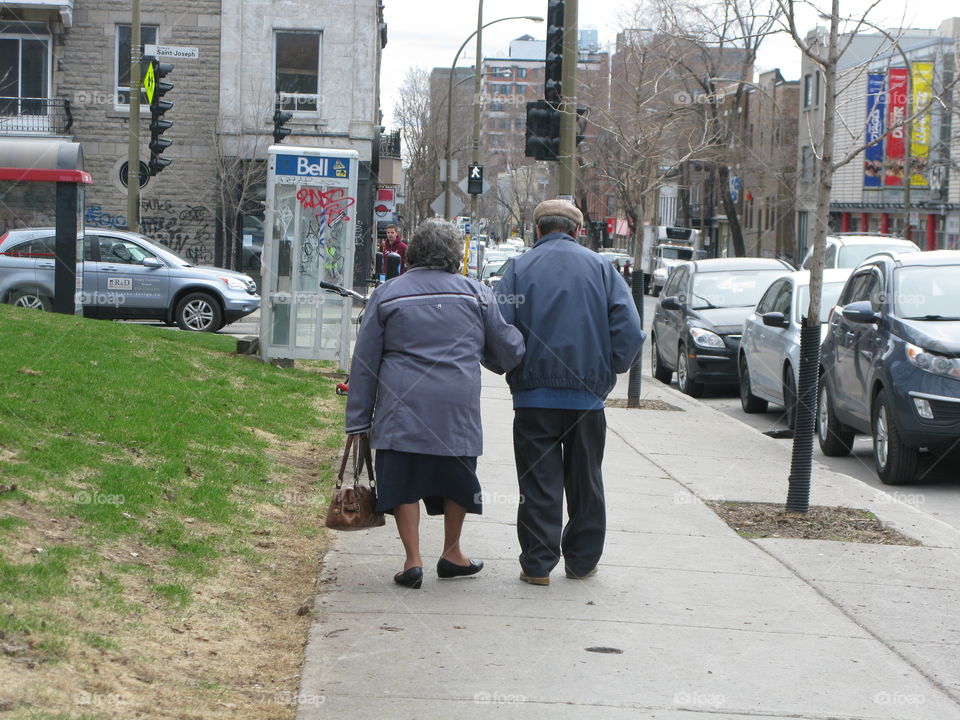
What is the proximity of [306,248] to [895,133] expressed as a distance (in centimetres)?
3401

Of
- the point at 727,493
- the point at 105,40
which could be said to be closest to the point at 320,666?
the point at 727,493

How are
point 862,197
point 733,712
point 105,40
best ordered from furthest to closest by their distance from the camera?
point 862,197 → point 105,40 → point 733,712

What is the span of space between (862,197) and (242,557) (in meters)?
57.3

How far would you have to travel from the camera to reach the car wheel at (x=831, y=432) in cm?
1192

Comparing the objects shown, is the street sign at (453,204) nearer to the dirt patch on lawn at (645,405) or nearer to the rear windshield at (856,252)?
the rear windshield at (856,252)

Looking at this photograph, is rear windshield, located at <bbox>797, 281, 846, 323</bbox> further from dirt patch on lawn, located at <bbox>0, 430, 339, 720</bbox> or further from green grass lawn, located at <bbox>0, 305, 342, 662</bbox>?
dirt patch on lawn, located at <bbox>0, 430, 339, 720</bbox>

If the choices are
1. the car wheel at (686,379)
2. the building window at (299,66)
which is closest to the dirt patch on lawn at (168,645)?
the car wheel at (686,379)

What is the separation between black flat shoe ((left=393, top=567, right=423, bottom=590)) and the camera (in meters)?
6.14

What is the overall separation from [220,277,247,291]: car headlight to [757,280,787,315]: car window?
30.1 ft

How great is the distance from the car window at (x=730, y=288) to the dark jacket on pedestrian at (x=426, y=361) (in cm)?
1173

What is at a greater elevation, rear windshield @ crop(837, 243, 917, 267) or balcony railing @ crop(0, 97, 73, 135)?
balcony railing @ crop(0, 97, 73, 135)

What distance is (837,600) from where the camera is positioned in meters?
6.38

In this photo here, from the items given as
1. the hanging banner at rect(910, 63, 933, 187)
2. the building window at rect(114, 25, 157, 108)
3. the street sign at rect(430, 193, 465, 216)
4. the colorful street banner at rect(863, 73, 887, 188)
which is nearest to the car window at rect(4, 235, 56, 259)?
the building window at rect(114, 25, 157, 108)

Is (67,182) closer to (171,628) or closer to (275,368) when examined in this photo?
(275,368)
